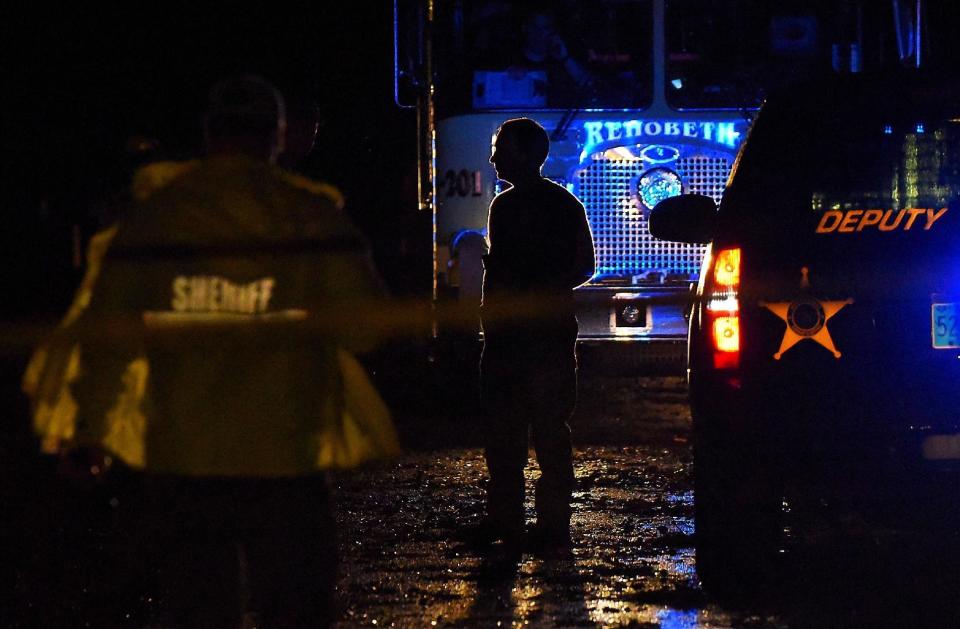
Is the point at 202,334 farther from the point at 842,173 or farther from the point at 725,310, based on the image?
the point at 842,173

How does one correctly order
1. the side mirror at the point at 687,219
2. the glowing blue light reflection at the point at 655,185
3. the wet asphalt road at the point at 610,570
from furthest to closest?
the glowing blue light reflection at the point at 655,185 < the side mirror at the point at 687,219 < the wet asphalt road at the point at 610,570

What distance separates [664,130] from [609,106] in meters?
0.42

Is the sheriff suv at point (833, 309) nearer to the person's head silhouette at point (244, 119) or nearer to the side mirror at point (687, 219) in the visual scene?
the side mirror at point (687, 219)

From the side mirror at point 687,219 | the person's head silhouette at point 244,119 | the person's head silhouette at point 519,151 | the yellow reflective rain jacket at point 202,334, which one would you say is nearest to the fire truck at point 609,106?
the person's head silhouette at point 519,151

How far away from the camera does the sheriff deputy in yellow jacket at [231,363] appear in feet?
12.2

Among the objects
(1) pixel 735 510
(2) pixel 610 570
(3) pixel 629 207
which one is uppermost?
(3) pixel 629 207

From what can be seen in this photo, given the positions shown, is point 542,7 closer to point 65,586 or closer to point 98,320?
point 65,586

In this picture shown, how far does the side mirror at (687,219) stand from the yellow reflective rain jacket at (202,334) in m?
2.53

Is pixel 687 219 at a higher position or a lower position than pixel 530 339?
higher

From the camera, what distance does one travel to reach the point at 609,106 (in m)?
11.5

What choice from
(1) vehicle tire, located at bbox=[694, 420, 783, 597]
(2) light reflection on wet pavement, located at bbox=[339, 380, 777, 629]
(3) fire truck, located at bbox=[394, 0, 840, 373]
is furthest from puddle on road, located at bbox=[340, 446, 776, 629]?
(3) fire truck, located at bbox=[394, 0, 840, 373]

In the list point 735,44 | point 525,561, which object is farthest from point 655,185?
point 525,561

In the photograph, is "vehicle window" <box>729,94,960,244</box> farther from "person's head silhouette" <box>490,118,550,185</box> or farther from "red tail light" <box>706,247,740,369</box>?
"person's head silhouette" <box>490,118,550,185</box>

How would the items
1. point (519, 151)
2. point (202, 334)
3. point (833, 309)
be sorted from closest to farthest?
point (202, 334), point (833, 309), point (519, 151)
